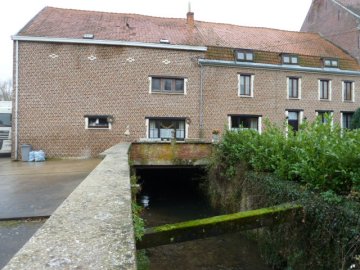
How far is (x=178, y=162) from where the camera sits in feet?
36.3

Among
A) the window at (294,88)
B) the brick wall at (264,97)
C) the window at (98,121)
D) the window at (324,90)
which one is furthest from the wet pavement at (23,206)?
the window at (324,90)

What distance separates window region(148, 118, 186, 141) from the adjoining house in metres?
0.06

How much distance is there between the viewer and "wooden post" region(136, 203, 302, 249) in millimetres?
3364

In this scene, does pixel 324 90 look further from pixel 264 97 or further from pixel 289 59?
pixel 264 97

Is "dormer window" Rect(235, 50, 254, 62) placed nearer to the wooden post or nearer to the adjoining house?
the adjoining house

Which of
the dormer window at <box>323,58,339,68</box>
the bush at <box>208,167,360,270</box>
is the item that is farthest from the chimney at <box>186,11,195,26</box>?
the bush at <box>208,167,360,270</box>

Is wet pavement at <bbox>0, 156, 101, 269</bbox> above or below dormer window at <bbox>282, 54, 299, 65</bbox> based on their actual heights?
below

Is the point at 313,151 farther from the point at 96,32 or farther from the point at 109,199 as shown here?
the point at 96,32

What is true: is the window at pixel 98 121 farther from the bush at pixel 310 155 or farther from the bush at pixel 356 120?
the bush at pixel 356 120

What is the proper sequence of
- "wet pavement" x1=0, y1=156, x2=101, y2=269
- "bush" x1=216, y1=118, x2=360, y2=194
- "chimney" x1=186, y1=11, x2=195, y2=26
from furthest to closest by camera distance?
"chimney" x1=186, y1=11, x2=195, y2=26 → "bush" x1=216, y1=118, x2=360, y2=194 → "wet pavement" x1=0, y1=156, x2=101, y2=269

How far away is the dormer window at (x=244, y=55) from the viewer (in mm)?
17531

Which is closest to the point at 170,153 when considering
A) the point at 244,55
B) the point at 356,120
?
the point at 244,55

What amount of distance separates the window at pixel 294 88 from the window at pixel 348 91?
11.7 ft

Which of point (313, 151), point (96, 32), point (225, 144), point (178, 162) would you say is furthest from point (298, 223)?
point (96, 32)
